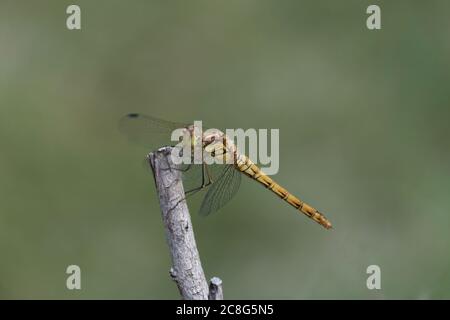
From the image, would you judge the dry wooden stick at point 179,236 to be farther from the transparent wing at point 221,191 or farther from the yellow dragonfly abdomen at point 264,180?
the yellow dragonfly abdomen at point 264,180

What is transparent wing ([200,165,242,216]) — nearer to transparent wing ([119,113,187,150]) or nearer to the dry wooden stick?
transparent wing ([119,113,187,150])

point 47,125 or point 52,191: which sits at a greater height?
point 47,125

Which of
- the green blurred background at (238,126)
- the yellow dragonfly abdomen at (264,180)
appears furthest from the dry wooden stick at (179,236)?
the green blurred background at (238,126)

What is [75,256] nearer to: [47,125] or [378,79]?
[47,125]

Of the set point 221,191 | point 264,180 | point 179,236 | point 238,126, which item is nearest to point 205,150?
point 221,191
